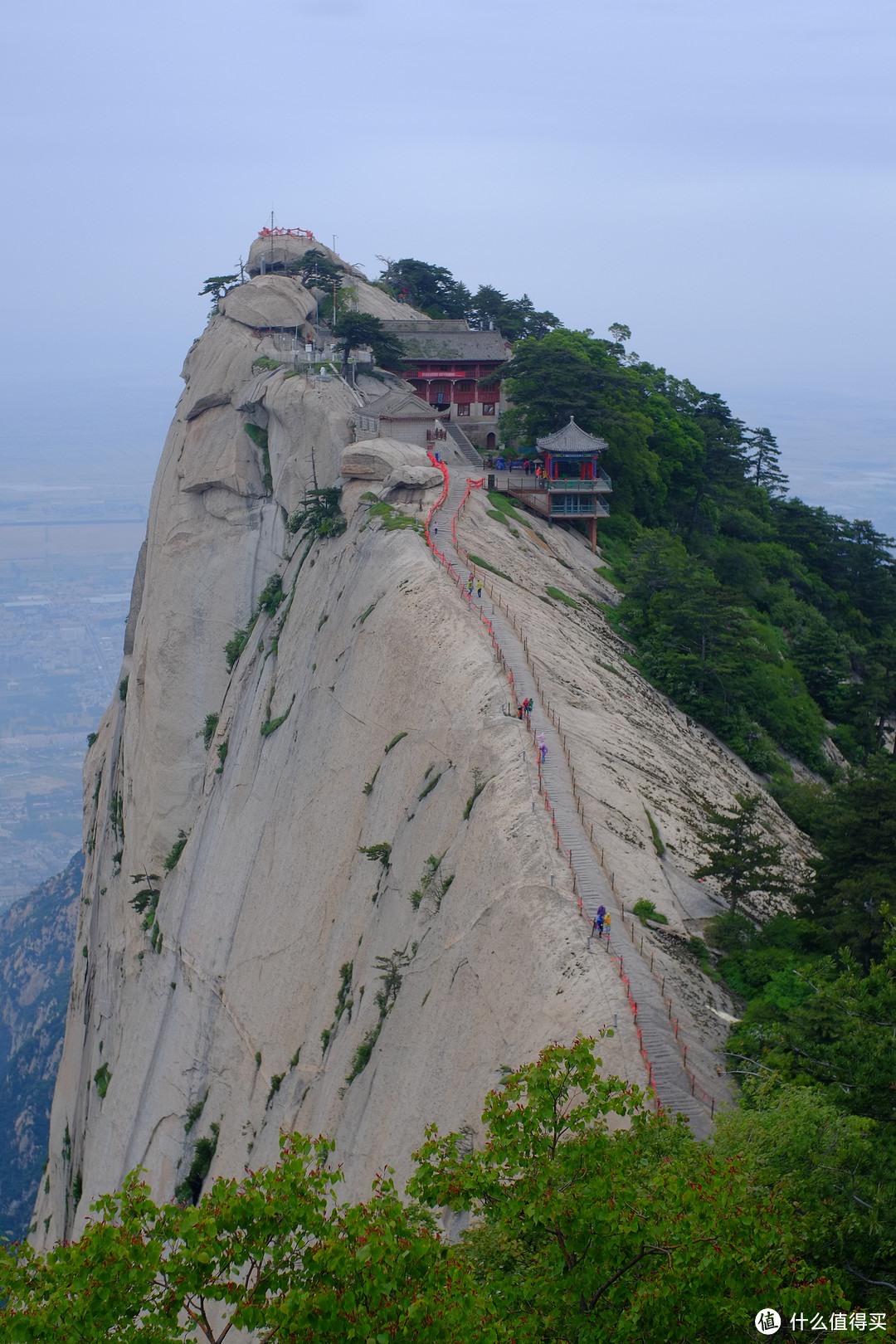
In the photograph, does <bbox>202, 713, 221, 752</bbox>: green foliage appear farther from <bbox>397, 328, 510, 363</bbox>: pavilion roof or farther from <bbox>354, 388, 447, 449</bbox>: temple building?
<bbox>397, 328, 510, 363</bbox>: pavilion roof

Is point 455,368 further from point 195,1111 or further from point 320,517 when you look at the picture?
point 195,1111

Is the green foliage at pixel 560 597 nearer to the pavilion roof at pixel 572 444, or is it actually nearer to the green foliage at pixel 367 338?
the pavilion roof at pixel 572 444

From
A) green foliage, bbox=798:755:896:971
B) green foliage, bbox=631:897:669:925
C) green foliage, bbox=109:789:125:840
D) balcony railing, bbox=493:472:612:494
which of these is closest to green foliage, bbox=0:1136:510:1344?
green foliage, bbox=631:897:669:925

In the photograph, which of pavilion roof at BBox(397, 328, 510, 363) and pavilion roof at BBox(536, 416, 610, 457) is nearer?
pavilion roof at BBox(536, 416, 610, 457)

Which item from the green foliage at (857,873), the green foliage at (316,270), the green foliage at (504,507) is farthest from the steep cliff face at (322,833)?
the green foliage at (316,270)

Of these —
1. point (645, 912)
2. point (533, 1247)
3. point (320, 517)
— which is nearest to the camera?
point (533, 1247)

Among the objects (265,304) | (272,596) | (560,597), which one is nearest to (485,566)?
(560,597)

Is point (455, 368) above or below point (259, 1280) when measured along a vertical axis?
above
